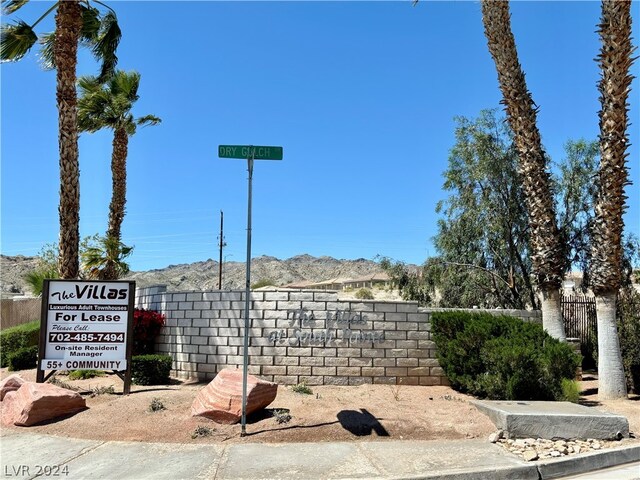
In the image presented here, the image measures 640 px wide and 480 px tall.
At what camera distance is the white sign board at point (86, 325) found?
10062 millimetres

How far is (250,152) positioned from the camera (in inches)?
302

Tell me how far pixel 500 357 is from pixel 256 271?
67.1 meters

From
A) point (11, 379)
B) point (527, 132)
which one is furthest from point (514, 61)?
point (11, 379)

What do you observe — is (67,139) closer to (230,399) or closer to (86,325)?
(86,325)

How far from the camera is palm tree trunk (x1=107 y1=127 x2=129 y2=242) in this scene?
20.2 m

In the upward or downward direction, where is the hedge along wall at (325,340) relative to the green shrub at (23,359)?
upward

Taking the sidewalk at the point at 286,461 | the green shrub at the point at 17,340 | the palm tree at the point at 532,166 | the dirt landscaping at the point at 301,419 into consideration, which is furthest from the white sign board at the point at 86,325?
the palm tree at the point at 532,166

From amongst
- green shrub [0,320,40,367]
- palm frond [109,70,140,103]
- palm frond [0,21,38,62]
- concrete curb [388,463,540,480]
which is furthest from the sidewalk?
palm frond [109,70,140,103]

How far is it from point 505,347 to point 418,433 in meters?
2.59

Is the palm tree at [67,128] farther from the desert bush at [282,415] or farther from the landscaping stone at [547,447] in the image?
the landscaping stone at [547,447]

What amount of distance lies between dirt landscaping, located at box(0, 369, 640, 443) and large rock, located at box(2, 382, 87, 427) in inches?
7.2

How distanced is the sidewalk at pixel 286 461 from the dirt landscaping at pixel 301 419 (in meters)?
0.32

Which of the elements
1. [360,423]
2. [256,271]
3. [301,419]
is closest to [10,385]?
[301,419]

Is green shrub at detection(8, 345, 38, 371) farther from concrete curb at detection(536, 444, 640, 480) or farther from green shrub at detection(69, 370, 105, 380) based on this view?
concrete curb at detection(536, 444, 640, 480)
